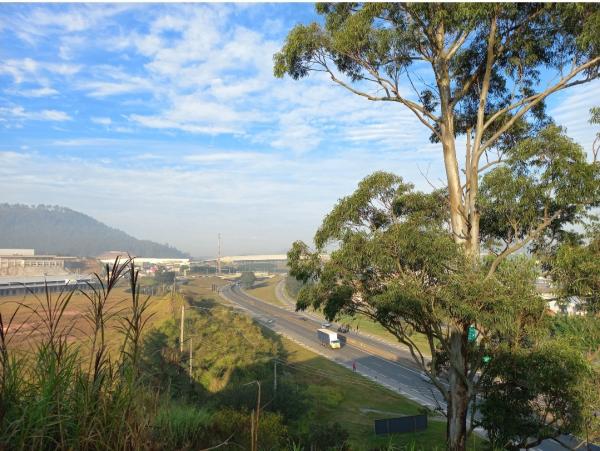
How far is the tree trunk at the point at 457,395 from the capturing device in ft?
39.5

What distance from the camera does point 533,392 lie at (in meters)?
10.0

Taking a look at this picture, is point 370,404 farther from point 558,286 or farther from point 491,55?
point 491,55

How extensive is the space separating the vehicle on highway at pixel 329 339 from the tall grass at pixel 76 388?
4941 cm

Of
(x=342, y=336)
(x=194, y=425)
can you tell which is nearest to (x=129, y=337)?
(x=194, y=425)

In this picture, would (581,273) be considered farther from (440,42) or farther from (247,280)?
(247,280)

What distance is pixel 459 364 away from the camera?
12.1 m

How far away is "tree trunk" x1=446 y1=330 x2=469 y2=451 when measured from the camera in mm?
12055

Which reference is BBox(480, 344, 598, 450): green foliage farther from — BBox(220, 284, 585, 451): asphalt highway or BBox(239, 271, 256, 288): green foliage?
BBox(239, 271, 256, 288): green foliage

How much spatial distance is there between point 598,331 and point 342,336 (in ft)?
157

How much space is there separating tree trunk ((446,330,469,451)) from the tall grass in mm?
11079

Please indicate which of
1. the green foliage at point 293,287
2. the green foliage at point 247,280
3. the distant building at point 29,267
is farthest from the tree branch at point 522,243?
the distant building at point 29,267

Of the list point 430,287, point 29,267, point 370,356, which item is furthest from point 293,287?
point 29,267

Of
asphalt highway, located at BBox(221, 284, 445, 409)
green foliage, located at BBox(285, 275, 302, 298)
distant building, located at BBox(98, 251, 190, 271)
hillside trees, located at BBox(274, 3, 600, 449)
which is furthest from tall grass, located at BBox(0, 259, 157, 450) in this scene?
green foliage, located at BBox(285, 275, 302, 298)

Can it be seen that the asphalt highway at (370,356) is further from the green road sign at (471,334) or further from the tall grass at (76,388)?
the tall grass at (76,388)
